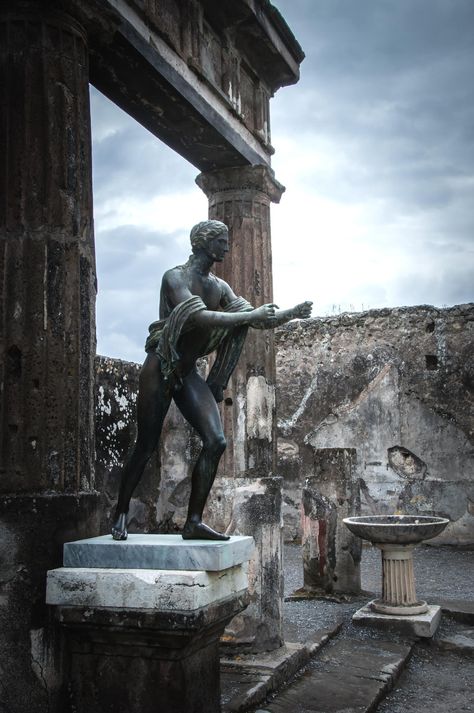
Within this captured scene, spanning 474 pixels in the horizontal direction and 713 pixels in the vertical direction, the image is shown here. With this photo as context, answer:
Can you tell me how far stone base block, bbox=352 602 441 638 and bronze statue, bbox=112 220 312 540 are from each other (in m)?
3.18

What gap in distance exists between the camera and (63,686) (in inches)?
115

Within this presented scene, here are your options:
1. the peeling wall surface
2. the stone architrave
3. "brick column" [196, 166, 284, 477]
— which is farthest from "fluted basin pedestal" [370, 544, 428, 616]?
the peeling wall surface

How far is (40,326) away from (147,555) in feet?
3.52

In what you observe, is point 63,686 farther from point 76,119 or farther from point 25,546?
point 76,119

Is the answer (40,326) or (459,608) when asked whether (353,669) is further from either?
(40,326)

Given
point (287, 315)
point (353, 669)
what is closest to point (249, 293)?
point (287, 315)

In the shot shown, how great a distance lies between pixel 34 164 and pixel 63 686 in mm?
2233

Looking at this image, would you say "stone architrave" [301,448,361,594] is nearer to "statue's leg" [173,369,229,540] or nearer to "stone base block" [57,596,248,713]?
"statue's leg" [173,369,229,540]

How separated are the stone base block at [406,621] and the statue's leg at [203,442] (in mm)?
3160

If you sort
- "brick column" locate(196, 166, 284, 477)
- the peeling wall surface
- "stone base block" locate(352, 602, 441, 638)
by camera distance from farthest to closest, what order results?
the peeling wall surface → "stone base block" locate(352, 602, 441, 638) → "brick column" locate(196, 166, 284, 477)

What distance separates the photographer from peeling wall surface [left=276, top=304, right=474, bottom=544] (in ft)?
34.5

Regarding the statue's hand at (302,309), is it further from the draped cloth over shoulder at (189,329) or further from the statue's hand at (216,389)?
the statue's hand at (216,389)

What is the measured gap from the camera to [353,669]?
4.70 m

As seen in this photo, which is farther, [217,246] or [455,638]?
[455,638]
